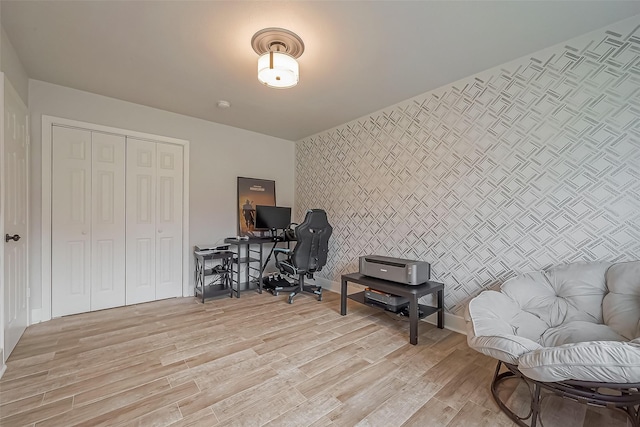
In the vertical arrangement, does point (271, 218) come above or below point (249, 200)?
below

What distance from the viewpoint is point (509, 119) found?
92.0 inches

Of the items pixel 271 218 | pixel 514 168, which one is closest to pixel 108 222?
pixel 271 218

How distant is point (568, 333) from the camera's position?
1.64m

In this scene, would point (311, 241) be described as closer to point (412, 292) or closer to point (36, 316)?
point (412, 292)

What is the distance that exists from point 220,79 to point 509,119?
2.78m

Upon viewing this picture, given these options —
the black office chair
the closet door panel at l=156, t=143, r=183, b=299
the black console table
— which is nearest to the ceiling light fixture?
the black office chair

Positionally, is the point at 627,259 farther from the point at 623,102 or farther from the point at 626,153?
the point at 623,102

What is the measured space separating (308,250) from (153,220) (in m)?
2.09

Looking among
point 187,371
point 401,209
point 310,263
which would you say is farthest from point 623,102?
point 187,371

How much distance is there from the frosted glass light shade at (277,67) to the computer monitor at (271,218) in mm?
2234

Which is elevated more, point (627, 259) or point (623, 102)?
point (623, 102)

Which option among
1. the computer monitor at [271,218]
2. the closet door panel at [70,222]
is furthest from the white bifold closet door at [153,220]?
the computer monitor at [271,218]

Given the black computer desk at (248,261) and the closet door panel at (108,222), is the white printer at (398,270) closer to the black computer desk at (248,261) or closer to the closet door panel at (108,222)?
the black computer desk at (248,261)

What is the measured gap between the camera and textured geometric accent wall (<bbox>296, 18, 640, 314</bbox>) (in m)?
1.89
